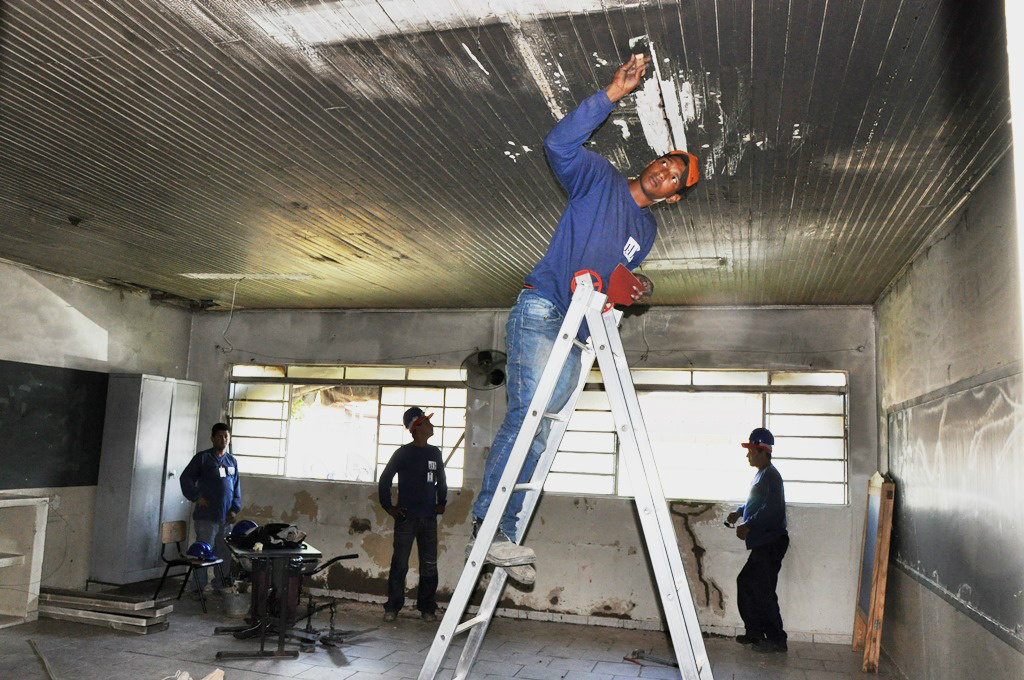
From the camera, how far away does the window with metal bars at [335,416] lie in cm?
775

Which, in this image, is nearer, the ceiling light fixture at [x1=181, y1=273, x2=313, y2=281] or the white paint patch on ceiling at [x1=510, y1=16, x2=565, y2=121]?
the white paint patch on ceiling at [x1=510, y1=16, x2=565, y2=121]

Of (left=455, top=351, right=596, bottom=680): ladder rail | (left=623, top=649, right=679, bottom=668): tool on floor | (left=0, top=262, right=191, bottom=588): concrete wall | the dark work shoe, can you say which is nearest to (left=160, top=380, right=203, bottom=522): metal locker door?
(left=0, top=262, right=191, bottom=588): concrete wall

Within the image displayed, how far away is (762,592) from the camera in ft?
20.4

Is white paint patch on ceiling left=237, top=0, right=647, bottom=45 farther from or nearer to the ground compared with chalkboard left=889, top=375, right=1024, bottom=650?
farther from the ground

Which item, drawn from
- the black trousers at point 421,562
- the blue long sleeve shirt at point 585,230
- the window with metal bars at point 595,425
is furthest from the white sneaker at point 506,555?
the black trousers at point 421,562

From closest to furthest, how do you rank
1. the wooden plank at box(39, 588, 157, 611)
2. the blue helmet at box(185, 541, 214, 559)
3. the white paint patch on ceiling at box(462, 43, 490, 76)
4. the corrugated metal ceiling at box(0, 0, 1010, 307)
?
the corrugated metal ceiling at box(0, 0, 1010, 307), the white paint patch on ceiling at box(462, 43, 490, 76), the wooden plank at box(39, 588, 157, 611), the blue helmet at box(185, 541, 214, 559)

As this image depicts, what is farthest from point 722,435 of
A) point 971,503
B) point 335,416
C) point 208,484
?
point 208,484

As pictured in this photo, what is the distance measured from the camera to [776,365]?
22.6 feet

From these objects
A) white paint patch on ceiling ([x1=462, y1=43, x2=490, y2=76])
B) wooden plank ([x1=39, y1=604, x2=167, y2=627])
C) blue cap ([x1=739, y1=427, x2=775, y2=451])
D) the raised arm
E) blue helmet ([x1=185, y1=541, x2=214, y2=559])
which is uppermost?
white paint patch on ceiling ([x1=462, y1=43, x2=490, y2=76])

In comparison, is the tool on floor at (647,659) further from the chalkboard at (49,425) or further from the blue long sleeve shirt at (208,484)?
the chalkboard at (49,425)

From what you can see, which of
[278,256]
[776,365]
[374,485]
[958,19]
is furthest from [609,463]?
[958,19]

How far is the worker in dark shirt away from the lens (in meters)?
6.79

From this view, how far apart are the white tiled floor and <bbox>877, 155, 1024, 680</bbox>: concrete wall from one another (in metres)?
0.85

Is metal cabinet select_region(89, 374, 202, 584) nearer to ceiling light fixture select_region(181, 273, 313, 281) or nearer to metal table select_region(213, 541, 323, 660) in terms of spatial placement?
ceiling light fixture select_region(181, 273, 313, 281)
